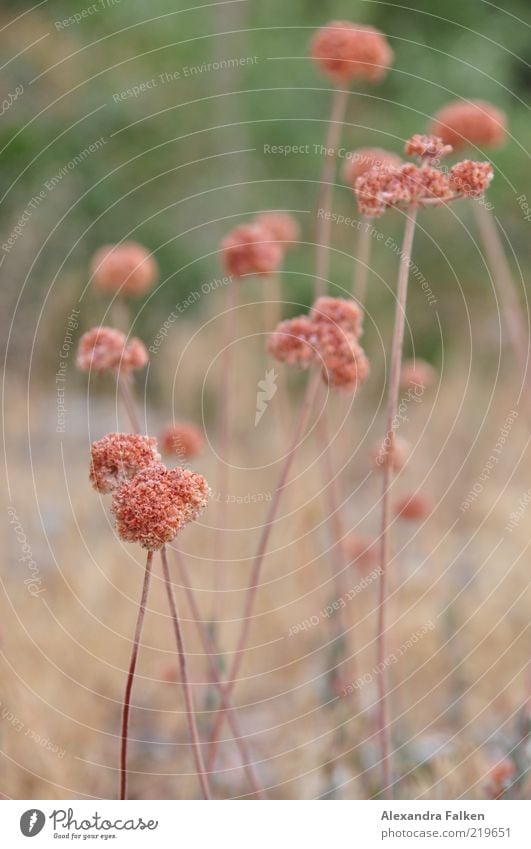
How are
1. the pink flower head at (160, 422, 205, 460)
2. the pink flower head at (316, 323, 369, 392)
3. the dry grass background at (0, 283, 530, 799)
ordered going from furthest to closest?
1. the dry grass background at (0, 283, 530, 799)
2. the pink flower head at (160, 422, 205, 460)
3. the pink flower head at (316, 323, 369, 392)

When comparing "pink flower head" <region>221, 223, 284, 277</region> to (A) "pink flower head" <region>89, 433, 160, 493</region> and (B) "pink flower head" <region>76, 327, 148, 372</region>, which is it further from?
(A) "pink flower head" <region>89, 433, 160, 493</region>

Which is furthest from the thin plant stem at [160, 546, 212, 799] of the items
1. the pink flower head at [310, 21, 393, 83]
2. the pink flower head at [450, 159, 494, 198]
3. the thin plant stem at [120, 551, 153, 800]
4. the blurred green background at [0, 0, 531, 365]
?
the blurred green background at [0, 0, 531, 365]

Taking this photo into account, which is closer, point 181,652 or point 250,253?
point 181,652

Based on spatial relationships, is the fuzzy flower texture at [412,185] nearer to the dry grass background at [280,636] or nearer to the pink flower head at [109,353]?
the pink flower head at [109,353]

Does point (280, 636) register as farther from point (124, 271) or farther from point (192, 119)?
point (192, 119)

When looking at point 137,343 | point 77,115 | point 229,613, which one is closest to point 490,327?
point 77,115

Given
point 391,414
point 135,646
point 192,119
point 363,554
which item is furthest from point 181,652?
point 192,119
